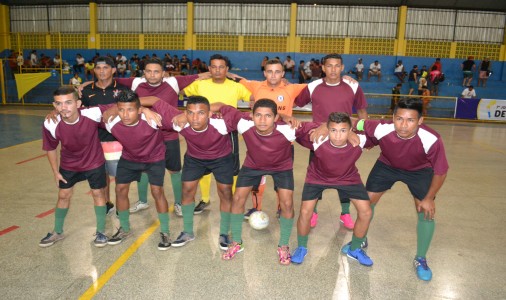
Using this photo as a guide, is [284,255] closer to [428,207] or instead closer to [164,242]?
[164,242]

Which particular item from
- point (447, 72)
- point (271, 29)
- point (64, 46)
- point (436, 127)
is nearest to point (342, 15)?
point (271, 29)

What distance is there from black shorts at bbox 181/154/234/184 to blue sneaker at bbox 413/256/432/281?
2.15 meters

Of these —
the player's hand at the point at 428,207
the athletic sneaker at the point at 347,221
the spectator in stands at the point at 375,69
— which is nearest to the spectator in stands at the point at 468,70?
the spectator in stands at the point at 375,69

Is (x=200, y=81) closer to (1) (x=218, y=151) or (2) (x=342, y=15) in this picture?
(1) (x=218, y=151)

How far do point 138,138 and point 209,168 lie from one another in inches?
33.1

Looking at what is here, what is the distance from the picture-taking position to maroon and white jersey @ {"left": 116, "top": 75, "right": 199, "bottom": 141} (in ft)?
16.2

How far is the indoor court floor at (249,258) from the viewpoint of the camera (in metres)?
3.39

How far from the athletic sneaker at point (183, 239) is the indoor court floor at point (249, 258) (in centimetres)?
6

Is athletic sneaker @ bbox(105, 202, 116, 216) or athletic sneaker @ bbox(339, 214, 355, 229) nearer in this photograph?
athletic sneaker @ bbox(339, 214, 355, 229)

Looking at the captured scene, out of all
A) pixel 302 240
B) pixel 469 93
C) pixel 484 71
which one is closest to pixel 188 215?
pixel 302 240

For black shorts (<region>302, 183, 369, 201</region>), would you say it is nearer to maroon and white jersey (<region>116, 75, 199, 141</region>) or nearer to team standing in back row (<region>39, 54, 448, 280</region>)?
team standing in back row (<region>39, 54, 448, 280</region>)

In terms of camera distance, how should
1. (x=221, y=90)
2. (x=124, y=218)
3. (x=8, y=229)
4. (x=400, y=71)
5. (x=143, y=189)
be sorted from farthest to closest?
1. (x=400, y=71)
2. (x=143, y=189)
3. (x=221, y=90)
4. (x=8, y=229)
5. (x=124, y=218)

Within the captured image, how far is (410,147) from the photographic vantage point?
3668 millimetres

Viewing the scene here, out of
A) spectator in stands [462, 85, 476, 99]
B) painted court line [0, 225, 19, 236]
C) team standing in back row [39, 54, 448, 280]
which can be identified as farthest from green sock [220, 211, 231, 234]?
spectator in stands [462, 85, 476, 99]
